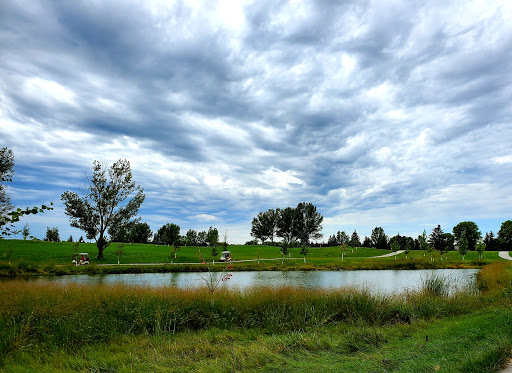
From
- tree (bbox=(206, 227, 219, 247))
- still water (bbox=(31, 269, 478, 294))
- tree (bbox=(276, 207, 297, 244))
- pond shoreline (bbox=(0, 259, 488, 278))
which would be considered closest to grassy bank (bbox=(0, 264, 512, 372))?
still water (bbox=(31, 269, 478, 294))

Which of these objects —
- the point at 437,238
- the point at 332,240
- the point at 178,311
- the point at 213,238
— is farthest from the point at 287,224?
the point at 178,311

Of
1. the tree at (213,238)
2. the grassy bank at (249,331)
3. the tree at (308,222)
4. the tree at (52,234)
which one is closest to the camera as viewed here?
the grassy bank at (249,331)

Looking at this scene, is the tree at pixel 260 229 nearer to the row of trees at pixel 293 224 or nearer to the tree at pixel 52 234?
the row of trees at pixel 293 224

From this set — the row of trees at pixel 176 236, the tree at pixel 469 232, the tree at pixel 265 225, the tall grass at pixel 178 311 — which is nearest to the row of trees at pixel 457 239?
the tree at pixel 469 232

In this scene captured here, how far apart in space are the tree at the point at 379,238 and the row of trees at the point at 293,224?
70.3 ft

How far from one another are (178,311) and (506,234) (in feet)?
387

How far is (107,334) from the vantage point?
9.27 metres

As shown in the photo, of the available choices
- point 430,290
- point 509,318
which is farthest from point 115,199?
point 509,318

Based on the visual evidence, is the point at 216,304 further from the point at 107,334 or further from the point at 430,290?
the point at 430,290

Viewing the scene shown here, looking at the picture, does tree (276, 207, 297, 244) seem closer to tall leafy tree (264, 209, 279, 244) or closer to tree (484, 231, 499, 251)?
tall leafy tree (264, 209, 279, 244)

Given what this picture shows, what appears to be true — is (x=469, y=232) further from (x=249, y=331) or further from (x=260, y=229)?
(x=249, y=331)

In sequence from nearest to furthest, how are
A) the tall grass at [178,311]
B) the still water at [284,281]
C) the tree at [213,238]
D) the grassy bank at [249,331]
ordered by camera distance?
1. the grassy bank at [249,331]
2. the tall grass at [178,311]
3. the still water at [284,281]
4. the tree at [213,238]

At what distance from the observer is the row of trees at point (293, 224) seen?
122m

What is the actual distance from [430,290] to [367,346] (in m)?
9.70
